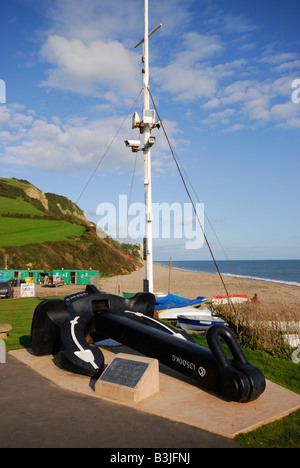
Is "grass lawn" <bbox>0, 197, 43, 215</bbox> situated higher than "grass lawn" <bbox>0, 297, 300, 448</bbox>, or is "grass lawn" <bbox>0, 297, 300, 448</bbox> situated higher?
"grass lawn" <bbox>0, 197, 43, 215</bbox>

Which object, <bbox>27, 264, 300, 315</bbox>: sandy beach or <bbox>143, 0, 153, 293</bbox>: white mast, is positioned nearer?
<bbox>143, 0, 153, 293</bbox>: white mast

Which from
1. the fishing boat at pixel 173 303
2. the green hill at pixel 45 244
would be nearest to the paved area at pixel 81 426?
the fishing boat at pixel 173 303

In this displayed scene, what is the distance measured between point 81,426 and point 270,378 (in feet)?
14.0

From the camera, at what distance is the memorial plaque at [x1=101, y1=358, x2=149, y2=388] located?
5797 millimetres

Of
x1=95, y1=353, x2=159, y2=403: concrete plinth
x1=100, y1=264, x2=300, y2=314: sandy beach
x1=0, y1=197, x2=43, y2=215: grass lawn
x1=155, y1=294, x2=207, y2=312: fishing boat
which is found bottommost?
x1=100, y1=264, x2=300, y2=314: sandy beach

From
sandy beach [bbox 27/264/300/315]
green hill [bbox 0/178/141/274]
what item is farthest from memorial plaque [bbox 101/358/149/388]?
green hill [bbox 0/178/141/274]

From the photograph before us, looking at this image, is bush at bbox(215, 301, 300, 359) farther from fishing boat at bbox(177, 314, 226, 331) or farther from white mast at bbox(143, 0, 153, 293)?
white mast at bbox(143, 0, 153, 293)

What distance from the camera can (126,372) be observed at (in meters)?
5.96

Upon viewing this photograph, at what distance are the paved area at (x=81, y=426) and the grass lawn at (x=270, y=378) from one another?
1.38 feet

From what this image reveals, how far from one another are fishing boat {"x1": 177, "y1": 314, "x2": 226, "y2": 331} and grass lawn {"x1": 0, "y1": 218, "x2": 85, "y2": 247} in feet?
123
